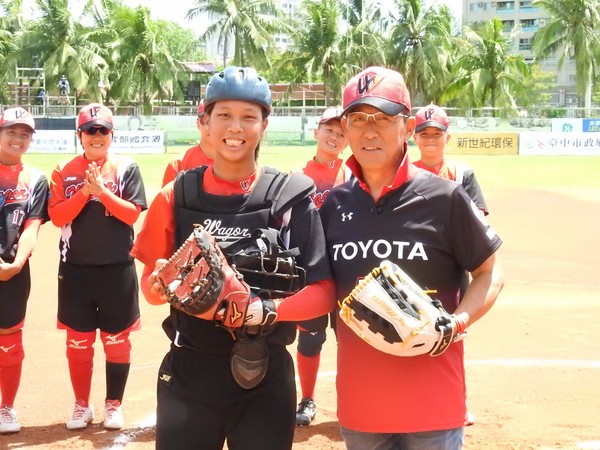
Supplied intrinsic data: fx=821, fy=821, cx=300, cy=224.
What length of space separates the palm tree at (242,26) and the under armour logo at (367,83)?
183 feet

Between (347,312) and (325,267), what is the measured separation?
0.27 metres

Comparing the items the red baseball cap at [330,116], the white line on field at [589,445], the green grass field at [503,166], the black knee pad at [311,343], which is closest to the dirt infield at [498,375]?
the white line on field at [589,445]

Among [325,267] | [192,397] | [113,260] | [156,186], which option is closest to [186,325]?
[192,397]

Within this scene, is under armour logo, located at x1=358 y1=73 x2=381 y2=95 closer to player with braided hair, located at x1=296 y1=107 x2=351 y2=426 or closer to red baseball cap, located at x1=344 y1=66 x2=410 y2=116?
red baseball cap, located at x1=344 y1=66 x2=410 y2=116

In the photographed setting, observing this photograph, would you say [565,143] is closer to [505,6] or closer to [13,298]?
[13,298]

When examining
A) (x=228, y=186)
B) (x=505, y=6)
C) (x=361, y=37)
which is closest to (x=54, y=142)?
(x=361, y=37)

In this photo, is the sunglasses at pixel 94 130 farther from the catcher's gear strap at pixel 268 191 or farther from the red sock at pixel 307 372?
the catcher's gear strap at pixel 268 191

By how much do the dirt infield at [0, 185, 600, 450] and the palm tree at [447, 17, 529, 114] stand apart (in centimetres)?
4466

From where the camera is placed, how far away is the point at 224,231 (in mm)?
3230

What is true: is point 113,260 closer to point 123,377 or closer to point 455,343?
point 123,377

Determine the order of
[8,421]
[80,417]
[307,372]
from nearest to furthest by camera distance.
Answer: [8,421] < [80,417] < [307,372]

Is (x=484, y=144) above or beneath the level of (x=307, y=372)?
above

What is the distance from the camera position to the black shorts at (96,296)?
18.6 feet

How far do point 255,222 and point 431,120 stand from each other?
316 centimetres
